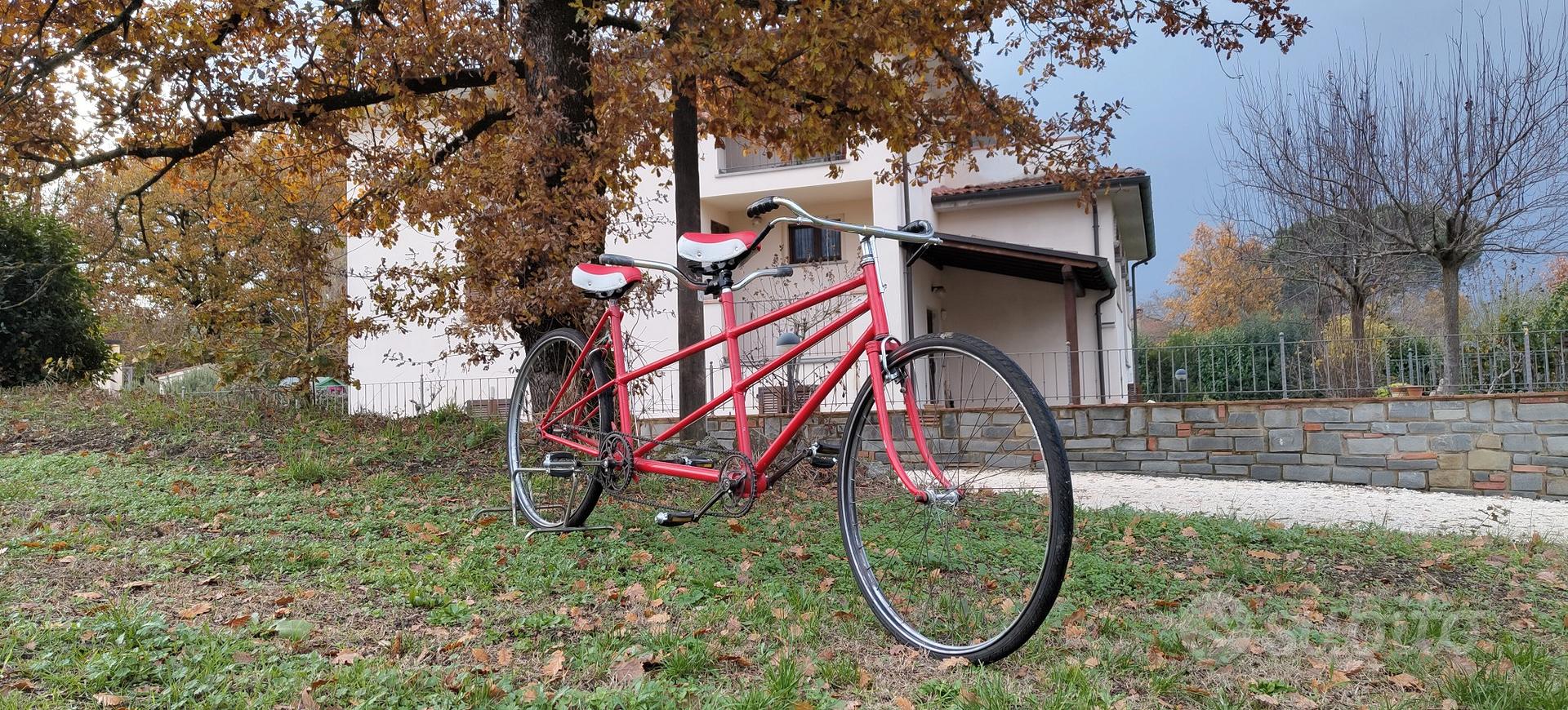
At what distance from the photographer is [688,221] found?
6609mm

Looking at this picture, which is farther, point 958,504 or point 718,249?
point 718,249

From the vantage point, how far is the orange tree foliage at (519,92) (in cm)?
563

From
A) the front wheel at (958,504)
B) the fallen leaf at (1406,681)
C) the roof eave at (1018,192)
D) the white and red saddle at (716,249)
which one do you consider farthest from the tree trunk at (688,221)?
the roof eave at (1018,192)

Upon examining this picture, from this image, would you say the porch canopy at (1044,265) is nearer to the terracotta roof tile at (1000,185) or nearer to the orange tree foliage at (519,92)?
the terracotta roof tile at (1000,185)

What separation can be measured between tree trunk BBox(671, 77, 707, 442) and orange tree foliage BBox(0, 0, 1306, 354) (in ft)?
0.59

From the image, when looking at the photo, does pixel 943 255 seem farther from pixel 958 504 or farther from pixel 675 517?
pixel 958 504

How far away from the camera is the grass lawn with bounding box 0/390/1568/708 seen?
2.13 meters

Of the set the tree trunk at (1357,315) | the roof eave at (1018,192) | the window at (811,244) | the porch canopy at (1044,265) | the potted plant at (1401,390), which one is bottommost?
the potted plant at (1401,390)

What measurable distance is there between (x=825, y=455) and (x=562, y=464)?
1480 mm

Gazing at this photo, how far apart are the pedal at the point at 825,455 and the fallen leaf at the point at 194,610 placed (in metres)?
1.83

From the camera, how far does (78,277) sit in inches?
458

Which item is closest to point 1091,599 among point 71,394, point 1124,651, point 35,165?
point 1124,651

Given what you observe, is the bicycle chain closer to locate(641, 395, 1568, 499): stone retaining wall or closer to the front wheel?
the front wheel

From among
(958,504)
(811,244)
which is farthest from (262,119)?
(811,244)
